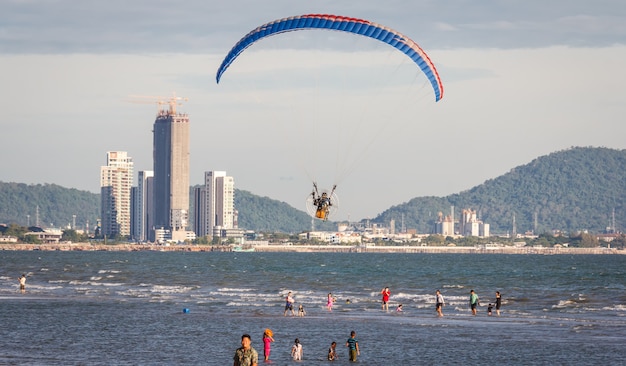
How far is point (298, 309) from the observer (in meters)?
54.6

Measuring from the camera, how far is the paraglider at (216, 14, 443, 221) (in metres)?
40.4

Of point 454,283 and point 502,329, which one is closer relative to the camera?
point 502,329

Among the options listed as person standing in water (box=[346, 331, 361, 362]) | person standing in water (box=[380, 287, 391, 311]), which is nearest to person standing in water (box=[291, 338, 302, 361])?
person standing in water (box=[346, 331, 361, 362])

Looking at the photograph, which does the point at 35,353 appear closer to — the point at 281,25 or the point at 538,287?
the point at 281,25

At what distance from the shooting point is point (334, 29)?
40500mm

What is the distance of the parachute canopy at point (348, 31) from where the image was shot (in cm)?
4038

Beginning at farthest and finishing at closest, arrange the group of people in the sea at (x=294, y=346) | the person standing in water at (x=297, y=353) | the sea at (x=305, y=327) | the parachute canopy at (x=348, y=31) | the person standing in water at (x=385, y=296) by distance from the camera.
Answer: the person standing in water at (x=385, y=296) → the parachute canopy at (x=348, y=31) → the sea at (x=305, y=327) → the person standing in water at (x=297, y=353) → the group of people in the sea at (x=294, y=346)

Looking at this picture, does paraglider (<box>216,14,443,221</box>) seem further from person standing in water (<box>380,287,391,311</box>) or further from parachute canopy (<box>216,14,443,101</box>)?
person standing in water (<box>380,287,391,311</box>)

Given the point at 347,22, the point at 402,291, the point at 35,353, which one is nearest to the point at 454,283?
the point at 402,291

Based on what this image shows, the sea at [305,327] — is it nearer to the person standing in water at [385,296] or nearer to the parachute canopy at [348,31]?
the person standing in water at [385,296]

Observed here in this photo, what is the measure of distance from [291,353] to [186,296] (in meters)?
32.0

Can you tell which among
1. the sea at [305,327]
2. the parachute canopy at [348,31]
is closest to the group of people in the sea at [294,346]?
the sea at [305,327]

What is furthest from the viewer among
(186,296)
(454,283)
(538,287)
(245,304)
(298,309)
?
(454,283)

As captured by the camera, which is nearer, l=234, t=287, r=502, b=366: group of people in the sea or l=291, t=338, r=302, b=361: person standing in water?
l=234, t=287, r=502, b=366: group of people in the sea
